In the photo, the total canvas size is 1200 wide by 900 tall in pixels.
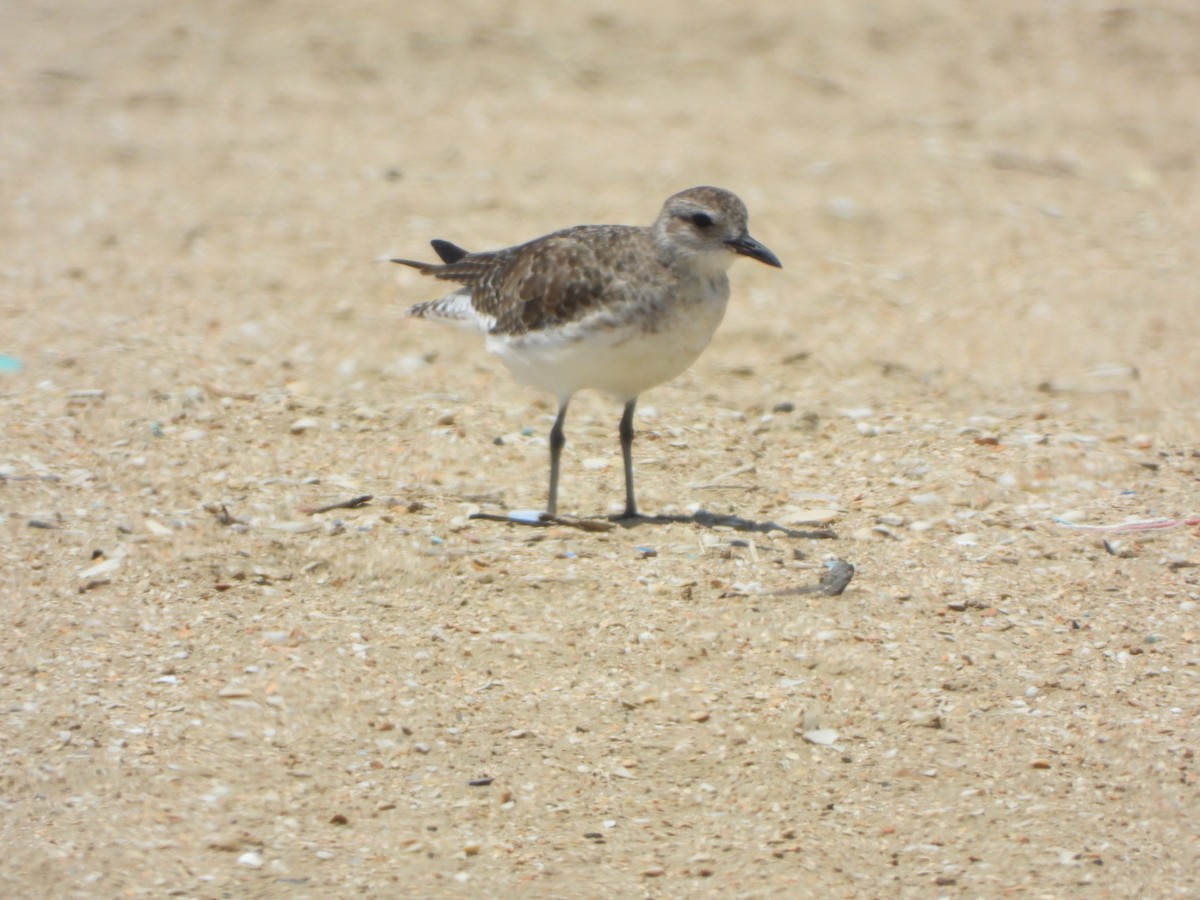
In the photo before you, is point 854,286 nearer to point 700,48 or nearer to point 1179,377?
point 1179,377

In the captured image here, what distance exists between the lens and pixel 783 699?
5809mm

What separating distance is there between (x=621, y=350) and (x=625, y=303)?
0.68 ft

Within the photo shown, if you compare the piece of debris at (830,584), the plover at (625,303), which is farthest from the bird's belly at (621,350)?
the piece of debris at (830,584)

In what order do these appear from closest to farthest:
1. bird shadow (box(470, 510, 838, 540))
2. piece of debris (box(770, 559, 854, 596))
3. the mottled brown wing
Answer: piece of debris (box(770, 559, 854, 596)) < the mottled brown wing < bird shadow (box(470, 510, 838, 540))

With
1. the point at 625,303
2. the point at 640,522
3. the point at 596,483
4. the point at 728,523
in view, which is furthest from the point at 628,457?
the point at 625,303

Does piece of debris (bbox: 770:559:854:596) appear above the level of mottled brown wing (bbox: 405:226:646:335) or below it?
below

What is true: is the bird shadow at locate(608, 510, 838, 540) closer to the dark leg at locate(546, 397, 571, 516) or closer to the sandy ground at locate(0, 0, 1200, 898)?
the sandy ground at locate(0, 0, 1200, 898)

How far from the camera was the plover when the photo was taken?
693 centimetres

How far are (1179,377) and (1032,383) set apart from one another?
2.85ft

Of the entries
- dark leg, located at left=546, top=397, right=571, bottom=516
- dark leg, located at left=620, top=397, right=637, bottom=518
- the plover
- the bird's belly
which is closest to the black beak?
the plover

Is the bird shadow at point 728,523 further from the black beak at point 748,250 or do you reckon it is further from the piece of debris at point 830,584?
the black beak at point 748,250

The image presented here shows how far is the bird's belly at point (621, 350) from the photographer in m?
6.91

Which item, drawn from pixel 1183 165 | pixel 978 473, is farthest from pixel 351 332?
pixel 1183 165

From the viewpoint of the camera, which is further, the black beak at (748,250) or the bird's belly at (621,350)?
the black beak at (748,250)
